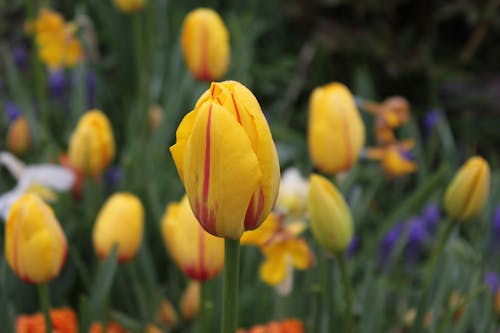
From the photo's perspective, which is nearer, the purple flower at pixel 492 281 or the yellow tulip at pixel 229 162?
the yellow tulip at pixel 229 162

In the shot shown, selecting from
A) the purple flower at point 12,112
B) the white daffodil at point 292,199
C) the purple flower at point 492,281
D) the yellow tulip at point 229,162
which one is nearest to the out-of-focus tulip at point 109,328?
the white daffodil at point 292,199

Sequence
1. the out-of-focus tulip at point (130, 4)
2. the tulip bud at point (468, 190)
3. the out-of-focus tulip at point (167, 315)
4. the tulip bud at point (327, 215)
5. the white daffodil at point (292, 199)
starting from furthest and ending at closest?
1. the out-of-focus tulip at point (130, 4)
2. the out-of-focus tulip at point (167, 315)
3. the white daffodil at point (292, 199)
4. the tulip bud at point (468, 190)
5. the tulip bud at point (327, 215)

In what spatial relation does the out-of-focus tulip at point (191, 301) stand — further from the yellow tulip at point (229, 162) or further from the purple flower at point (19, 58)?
the purple flower at point (19, 58)

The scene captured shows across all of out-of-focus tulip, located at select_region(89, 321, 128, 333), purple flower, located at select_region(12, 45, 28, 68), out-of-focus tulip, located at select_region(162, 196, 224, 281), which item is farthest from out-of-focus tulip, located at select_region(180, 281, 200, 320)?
purple flower, located at select_region(12, 45, 28, 68)

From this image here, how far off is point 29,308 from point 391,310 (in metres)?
0.68

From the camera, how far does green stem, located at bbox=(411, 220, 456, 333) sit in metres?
1.06

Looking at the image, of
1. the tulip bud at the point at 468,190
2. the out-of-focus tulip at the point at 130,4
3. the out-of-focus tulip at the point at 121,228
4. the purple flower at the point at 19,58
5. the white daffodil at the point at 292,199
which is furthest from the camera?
the purple flower at the point at 19,58

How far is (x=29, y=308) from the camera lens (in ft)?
4.90

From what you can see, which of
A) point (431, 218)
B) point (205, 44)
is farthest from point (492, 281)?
point (205, 44)

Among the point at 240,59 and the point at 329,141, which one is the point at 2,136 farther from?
the point at 329,141

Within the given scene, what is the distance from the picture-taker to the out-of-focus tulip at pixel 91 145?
1344 mm

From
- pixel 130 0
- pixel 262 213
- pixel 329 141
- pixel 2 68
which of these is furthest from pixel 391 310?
pixel 2 68

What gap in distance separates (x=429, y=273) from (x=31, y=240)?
0.52m

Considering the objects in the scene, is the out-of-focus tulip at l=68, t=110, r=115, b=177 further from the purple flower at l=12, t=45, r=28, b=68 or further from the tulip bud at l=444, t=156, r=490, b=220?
the purple flower at l=12, t=45, r=28, b=68
